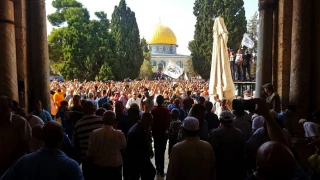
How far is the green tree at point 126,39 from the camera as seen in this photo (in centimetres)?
5506

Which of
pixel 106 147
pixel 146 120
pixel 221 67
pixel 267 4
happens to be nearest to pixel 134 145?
pixel 146 120

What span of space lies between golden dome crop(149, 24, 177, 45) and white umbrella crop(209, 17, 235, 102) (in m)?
93.4

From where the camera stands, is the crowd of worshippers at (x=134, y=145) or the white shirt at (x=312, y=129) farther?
the white shirt at (x=312, y=129)

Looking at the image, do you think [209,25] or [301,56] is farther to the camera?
[209,25]

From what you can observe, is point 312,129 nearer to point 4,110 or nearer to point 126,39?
point 4,110

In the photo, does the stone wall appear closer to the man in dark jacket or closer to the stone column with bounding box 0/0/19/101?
the stone column with bounding box 0/0/19/101

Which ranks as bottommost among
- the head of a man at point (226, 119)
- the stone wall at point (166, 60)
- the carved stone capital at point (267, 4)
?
the head of a man at point (226, 119)

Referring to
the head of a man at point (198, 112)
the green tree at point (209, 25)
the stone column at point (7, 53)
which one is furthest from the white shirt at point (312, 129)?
the green tree at point (209, 25)

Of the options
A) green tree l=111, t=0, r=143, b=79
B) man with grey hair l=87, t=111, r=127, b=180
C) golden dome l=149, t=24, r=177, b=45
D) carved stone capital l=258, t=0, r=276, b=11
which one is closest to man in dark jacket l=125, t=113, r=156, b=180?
man with grey hair l=87, t=111, r=127, b=180

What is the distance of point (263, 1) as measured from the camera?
968cm

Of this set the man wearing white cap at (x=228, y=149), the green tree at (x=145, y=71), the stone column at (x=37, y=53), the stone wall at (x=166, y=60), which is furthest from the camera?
the stone wall at (x=166, y=60)

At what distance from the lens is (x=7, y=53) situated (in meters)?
7.21

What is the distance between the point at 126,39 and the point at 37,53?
159 feet

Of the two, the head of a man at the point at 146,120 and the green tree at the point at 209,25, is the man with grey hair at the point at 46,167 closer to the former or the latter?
the head of a man at the point at 146,120
